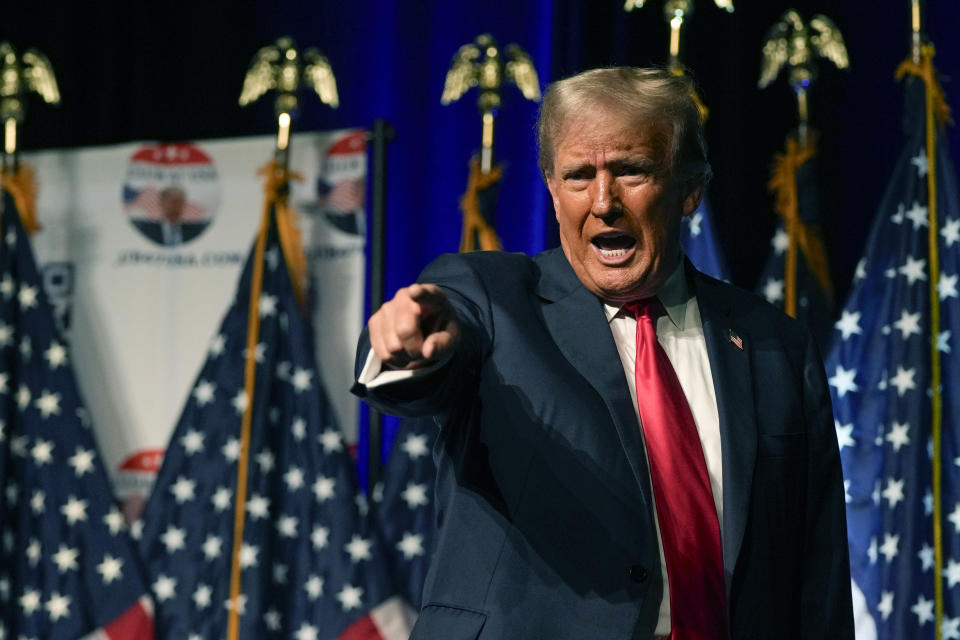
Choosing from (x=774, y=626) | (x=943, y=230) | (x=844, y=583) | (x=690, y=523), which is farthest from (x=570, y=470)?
(x=943, y=230)

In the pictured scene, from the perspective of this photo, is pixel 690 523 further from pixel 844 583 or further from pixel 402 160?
pixel 402 160

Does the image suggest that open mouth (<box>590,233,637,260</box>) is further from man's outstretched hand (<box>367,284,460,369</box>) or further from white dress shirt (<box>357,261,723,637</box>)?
man's outstretched hand (<box>367,284,460,369</box>)

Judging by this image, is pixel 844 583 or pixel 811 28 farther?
pixel 811 28

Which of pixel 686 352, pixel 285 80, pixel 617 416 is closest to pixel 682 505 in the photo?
pixel 617 416

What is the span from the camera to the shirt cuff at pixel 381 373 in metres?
1.26

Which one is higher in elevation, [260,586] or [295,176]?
[295,176]

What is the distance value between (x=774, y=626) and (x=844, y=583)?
144mm

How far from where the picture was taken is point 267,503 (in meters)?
3.56

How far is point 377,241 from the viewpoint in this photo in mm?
3639

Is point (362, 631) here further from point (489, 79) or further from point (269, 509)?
point (489, 79)

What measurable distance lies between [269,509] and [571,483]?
2.31 meters

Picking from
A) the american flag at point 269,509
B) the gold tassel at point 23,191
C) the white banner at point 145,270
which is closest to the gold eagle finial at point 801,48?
the white banner at point 145,270

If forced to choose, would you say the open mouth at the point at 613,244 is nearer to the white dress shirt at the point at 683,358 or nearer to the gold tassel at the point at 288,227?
the white dress shirt at the point at 683,358

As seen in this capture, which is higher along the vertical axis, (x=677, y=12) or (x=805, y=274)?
(x=677, y=12)
